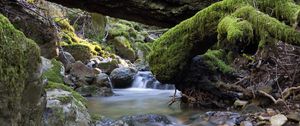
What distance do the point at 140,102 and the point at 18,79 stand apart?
654 centimetres

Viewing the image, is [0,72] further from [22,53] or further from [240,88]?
[240,88]

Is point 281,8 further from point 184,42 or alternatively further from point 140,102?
point 140,102

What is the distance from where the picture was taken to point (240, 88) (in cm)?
697

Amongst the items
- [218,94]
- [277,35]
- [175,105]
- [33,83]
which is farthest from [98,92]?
[33,83]

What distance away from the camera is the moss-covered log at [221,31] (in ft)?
16.2

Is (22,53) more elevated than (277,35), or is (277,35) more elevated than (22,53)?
(277,35)

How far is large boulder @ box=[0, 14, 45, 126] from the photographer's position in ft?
7.52

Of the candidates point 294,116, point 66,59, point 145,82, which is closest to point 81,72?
point 66,59

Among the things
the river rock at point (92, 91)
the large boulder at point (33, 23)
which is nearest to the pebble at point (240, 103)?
the large boulder at point (33, 23)

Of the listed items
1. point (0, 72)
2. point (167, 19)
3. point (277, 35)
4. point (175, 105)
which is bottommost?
point (175, 105)

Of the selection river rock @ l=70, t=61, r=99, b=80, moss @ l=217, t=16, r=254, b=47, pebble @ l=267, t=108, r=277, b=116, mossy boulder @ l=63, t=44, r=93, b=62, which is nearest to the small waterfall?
river rock @ l=70, t=61, r=99, b=80

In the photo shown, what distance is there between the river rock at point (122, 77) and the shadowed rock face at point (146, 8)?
17.8 ft

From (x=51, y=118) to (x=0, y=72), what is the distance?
5.54 feet

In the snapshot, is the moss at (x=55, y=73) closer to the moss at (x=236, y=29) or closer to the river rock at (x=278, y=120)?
the moss at (x=236, y=29)
